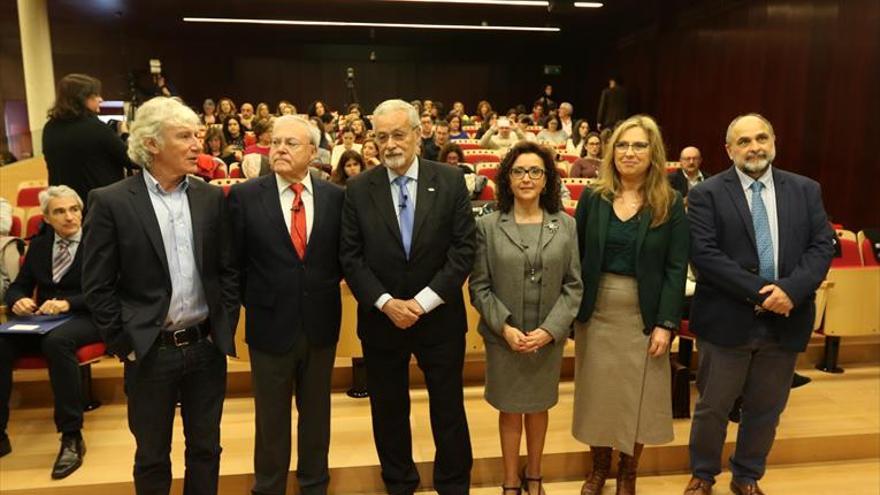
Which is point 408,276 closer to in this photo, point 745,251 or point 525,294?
point 525,294

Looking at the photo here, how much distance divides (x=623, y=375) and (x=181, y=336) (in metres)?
1.51

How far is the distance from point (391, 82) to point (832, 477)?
13889 millimetres

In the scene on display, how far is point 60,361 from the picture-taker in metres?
2.53

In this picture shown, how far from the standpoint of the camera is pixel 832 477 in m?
2.73

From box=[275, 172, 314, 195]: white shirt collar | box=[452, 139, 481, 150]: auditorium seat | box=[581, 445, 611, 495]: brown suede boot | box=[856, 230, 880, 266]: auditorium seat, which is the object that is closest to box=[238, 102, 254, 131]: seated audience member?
box=[452, 139, 481, 150]: auditorium seat

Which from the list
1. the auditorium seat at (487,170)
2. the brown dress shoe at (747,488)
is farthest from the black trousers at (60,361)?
the auditorium seat at (487,170)

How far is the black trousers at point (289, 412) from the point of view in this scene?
209 centimetres

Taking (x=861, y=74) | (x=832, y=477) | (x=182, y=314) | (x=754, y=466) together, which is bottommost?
(x=832, y=477)

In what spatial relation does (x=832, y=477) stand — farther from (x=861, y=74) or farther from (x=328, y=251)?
(x=861, y=74)

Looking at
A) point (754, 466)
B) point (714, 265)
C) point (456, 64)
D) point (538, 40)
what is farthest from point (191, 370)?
point (456, 64)

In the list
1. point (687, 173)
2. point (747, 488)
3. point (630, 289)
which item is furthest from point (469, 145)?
point (747, 488)

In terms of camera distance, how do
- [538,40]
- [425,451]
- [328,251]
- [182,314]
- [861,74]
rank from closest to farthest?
[182,314]
[328,251]
[425,451]
[861,74]
[538,40]

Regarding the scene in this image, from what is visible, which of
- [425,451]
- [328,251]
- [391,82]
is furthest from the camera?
[391,82]

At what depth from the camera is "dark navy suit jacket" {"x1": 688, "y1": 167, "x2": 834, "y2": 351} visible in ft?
7.11
